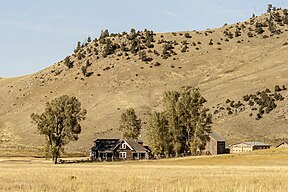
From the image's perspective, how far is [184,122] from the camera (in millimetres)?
108562

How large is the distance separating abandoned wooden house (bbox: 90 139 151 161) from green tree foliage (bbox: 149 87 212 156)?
16.4m

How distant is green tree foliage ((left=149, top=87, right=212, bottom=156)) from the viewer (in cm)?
10731

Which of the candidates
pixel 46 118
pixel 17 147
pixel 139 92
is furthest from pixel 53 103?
pixel 139 92

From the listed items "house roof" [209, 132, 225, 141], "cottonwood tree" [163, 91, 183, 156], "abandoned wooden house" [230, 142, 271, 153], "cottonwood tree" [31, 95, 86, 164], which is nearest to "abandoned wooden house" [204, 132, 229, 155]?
"house roof" [209, 132, 225, 141]

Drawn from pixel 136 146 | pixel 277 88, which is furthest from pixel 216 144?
pixel 277 88

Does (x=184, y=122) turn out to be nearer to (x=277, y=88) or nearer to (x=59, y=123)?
(x=59, y=123)

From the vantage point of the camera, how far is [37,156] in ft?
415

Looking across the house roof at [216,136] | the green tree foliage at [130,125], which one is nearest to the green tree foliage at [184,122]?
the house roof at [216,136]

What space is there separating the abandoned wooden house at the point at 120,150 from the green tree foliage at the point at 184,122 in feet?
53.9

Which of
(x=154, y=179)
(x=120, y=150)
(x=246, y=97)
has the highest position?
(x=246, y=97)

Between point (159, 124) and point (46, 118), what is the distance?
21.9 m

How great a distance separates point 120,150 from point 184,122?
2477cm

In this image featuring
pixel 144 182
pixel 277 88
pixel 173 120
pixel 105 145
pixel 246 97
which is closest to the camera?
pixel 144 182

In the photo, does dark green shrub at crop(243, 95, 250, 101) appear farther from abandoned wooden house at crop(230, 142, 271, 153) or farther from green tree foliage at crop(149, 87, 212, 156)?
green tree foliage at crop(149, 87, 212, 156)
